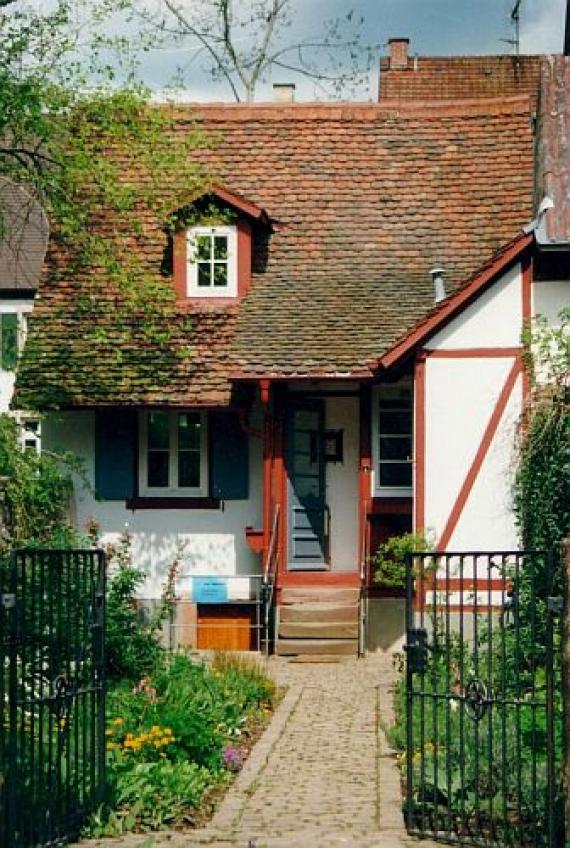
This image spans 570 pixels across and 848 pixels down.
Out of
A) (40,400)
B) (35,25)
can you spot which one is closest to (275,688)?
(40,400)

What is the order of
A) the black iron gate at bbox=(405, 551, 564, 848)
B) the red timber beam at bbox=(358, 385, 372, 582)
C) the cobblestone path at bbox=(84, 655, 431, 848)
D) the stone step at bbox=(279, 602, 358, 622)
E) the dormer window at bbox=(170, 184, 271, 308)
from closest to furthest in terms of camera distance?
the black iron gate at bbox=(405, 551, 564, 848)
the cobblestone path at bbox=(84, 655, 431, 848)
the stone step at bbox=(279, 602, 358, 622)
the red timber beam at bbox=(358, 385, 372, 582)
the dormer window at bbox=(170, 184, 271, 308)

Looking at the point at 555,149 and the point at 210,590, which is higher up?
the point at 555,149

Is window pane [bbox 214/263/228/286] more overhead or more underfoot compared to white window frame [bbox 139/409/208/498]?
more overhead

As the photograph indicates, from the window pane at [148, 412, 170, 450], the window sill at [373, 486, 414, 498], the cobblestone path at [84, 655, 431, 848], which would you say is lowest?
the cobblestone path at [84, 655, 431, 848]

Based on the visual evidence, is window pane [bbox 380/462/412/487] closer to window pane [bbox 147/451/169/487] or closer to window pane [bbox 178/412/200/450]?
window pane [bbox 178/412/200/450]

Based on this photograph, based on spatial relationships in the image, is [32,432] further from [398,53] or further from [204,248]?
[398,53]

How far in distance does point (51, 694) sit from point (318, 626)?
11.2 metres

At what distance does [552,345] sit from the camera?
19.5 m

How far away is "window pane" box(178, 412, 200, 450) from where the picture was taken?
23.0m

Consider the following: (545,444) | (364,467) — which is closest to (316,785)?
(545,444)

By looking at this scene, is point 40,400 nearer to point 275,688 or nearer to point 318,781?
point 275,688

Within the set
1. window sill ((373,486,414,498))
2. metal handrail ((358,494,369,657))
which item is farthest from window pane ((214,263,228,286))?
metal handrail ((358,494,369,657))

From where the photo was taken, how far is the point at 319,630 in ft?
69.4

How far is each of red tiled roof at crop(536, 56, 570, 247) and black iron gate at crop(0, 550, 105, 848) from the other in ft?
32.1
